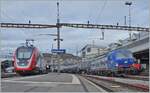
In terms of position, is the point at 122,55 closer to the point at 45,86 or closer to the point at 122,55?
the point at 122,55

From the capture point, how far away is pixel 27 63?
55.6 meters

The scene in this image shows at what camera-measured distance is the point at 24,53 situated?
55781 mm

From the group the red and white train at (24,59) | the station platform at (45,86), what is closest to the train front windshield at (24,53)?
the red and white train at (24,59)

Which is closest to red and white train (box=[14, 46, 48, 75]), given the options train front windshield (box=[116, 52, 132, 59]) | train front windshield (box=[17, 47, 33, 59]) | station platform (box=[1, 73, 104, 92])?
train front windshield (box=[17, 47, 33, 59])

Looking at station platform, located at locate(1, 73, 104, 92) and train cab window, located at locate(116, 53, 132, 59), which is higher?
train cab window, located at locate(116, 53, 132, 59)

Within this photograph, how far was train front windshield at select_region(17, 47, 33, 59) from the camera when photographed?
55531 mm

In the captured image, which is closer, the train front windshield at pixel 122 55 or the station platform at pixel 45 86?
the station platform at pixel 45 86

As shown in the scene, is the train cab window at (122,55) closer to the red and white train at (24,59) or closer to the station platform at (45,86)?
the station platform at (45,86)

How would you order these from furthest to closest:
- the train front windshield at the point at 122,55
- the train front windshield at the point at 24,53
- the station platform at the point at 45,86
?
1. the train front windshield at the point at 24,53
2. the train front windshield at the point at 122,55
3. the station platform at the point at 45,86

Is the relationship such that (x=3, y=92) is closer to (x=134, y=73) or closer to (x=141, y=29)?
(x=134, y=73)

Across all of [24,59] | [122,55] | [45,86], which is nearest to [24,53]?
[24,59]

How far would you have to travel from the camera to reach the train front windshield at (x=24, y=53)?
182 feet

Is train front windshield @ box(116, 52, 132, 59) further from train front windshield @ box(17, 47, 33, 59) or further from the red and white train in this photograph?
train front windshield @ box(17, 47, 33, 59)

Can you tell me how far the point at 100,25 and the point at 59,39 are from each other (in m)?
21.8
